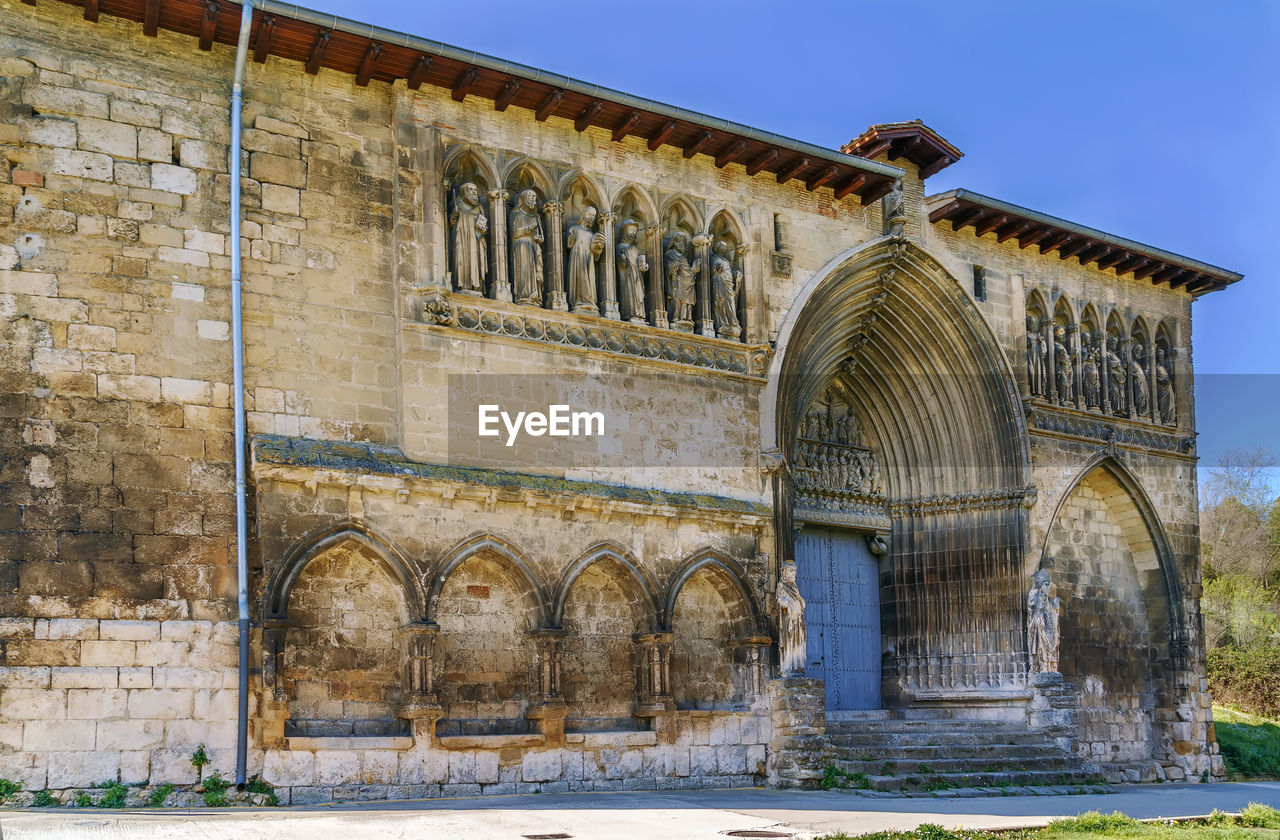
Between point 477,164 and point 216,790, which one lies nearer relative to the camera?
point 216,790

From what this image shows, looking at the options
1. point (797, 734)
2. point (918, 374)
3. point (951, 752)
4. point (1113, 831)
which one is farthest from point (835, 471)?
point (1113, 831)

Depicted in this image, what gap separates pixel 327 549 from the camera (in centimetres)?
1123

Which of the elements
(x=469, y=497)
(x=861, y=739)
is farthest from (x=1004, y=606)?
(x=469, y=497)

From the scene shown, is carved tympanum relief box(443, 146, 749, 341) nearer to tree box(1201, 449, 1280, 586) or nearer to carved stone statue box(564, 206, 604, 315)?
carved stone statue box(564, 206, 604, 315)

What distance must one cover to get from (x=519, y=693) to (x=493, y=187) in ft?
15.7

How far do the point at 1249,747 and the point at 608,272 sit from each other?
39.8ft

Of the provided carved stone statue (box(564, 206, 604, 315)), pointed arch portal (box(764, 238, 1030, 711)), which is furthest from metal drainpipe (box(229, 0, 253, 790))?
pointed arch portal (box(764, 238, 1030, 711))

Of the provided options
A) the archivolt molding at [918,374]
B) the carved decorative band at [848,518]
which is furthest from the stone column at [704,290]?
the carved decorative band at [848,518]

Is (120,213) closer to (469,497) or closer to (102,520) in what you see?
(102,520)

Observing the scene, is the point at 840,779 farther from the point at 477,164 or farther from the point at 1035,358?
the point at 477,164

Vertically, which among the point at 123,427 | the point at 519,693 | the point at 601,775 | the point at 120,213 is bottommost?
the point at 601,775

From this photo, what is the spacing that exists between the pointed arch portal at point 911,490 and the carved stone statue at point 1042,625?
17 cm

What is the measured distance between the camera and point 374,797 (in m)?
11.0

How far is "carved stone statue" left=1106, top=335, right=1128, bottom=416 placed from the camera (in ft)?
58.6
